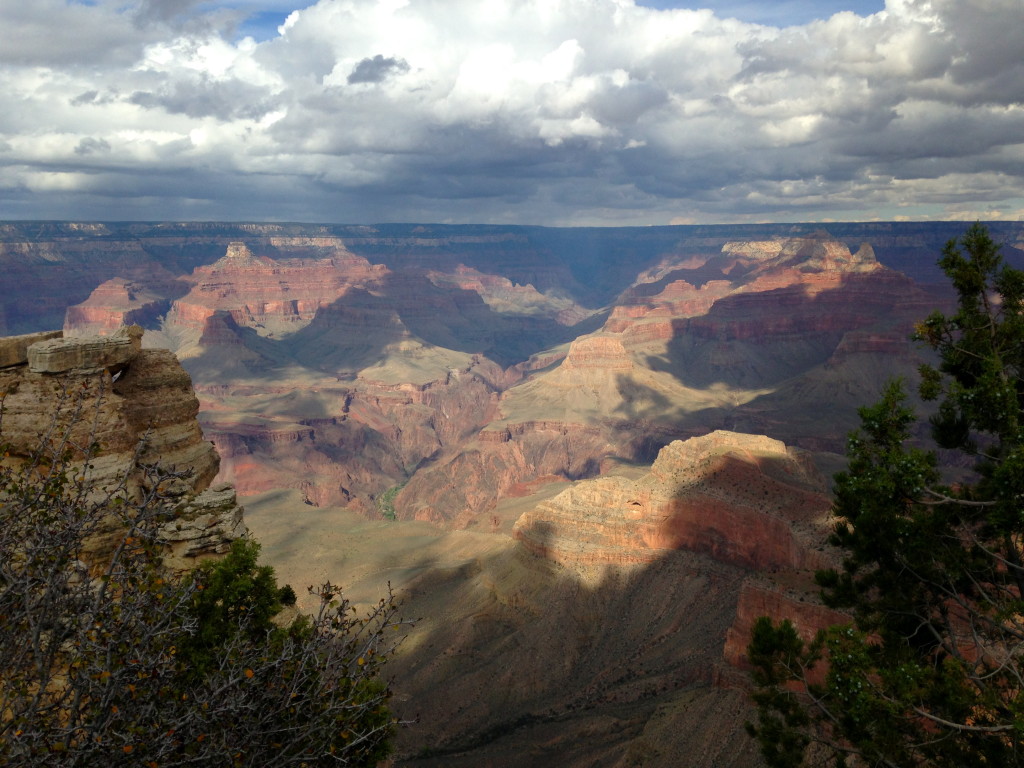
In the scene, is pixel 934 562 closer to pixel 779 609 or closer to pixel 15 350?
pixel 779 609

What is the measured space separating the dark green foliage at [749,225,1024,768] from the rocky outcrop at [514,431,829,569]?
3088 centimetres

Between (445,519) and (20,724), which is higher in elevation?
(20,724)

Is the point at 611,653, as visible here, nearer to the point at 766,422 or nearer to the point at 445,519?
the point at 445,519

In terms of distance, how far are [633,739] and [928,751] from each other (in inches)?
994

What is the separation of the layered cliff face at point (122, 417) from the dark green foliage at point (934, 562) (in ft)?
50.7

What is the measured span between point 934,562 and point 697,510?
3976 cm

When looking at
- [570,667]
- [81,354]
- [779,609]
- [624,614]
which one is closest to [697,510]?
[624,614]

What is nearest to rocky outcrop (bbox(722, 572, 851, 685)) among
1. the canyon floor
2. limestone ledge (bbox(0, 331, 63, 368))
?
the canyon floor

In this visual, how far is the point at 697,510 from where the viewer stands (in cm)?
5694

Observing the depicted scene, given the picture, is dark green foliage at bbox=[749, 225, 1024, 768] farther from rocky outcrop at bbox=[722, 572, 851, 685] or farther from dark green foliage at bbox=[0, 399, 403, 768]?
rocky outcrop at bbox=[722, 572, 851, 685]

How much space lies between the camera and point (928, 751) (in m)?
15.8

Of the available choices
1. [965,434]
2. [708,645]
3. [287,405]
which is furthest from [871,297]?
[965,434]

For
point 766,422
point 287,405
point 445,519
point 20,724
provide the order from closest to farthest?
point 20,724 → point 445,519 → point 766,422 → point 287,405

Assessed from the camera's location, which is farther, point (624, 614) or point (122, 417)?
point (624, 614)
